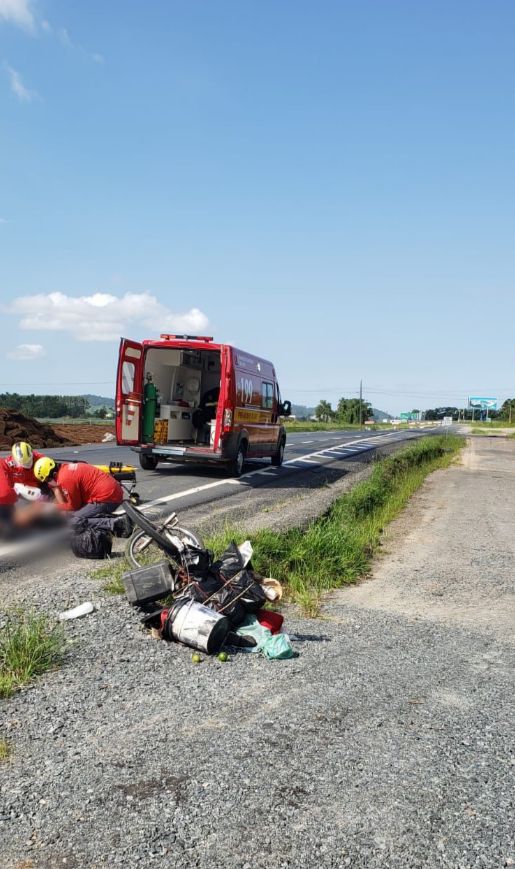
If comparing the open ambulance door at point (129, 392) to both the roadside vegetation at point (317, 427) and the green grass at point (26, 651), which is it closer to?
the green grass at point (26, 651)

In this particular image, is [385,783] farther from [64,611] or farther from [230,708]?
[64,611]

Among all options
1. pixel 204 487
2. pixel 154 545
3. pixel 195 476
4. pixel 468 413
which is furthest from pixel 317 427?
pixel 468 413

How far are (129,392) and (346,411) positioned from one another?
388ft

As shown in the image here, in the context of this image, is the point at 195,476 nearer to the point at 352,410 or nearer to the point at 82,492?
the point at 82,492

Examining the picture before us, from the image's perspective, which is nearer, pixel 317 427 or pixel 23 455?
pixel 23 455

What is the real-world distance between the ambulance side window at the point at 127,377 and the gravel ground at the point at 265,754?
9.86 meters

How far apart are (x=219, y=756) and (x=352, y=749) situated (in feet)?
2.21

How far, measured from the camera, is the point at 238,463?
55.0ft

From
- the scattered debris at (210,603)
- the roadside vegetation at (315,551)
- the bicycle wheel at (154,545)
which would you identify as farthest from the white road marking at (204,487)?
the scattered debris at (210,603)

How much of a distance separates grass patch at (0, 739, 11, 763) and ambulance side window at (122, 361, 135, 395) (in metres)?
12.2

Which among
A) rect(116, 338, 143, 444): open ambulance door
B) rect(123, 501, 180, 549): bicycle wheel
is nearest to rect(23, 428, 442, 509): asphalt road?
rect(116, 338, 143, 444): open ambulance door

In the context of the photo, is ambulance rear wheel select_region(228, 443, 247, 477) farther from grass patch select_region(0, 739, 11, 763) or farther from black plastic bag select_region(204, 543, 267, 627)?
grass patch select_region(0, 739, 11, 763)

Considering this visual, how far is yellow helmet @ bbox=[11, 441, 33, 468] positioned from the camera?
27.4 feet

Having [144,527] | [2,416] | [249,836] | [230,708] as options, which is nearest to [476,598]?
[144,527]
